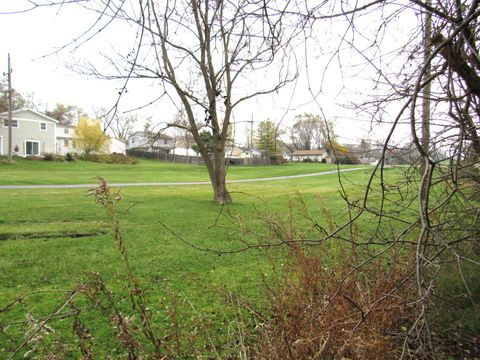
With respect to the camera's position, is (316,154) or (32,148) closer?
(316,154)

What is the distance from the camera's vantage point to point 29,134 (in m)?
46.0

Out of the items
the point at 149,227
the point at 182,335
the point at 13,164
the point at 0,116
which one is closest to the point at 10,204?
the point at 149,227

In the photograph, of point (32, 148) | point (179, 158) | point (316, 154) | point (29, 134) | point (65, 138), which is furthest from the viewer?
point (179, 158)

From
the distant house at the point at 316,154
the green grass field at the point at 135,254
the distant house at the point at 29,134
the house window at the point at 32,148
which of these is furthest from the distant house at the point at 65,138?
the green grass field at the point at 135,254

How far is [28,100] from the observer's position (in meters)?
56.6

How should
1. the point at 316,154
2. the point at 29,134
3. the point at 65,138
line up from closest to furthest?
the point at 316,154 < the point at 29,134 < the point at 65,138

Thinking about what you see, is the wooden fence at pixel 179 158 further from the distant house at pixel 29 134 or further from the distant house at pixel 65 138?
the distant house at pixel 29 134

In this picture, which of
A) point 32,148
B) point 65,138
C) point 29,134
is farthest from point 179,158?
point 29,134

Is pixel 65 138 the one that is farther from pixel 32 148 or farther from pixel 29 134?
pixel 29 134

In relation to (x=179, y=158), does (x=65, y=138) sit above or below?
above

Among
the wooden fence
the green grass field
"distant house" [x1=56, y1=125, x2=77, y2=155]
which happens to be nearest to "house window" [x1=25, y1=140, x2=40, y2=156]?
"distant house" [x1=56, y1=125, x2=77, y2=155]

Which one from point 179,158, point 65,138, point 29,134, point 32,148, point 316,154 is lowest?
point 179,158

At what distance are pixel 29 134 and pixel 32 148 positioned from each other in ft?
5.93

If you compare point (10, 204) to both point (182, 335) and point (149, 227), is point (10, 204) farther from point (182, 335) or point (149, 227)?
point (182, 335)
